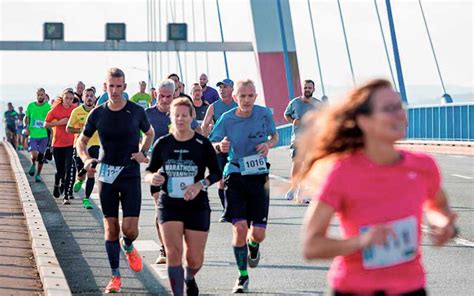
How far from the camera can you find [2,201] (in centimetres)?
1933

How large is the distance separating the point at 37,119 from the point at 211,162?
14.6 metres

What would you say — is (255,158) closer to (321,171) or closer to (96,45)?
(321,171)

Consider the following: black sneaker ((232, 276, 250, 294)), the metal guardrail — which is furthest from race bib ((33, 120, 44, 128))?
black sneaker ((232, 276, 250, 294))

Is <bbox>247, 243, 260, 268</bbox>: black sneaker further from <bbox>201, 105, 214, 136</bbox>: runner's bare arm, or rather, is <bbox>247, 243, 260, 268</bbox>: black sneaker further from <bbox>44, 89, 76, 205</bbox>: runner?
<bbox>44, 89, 76, 205</bbox>: runner

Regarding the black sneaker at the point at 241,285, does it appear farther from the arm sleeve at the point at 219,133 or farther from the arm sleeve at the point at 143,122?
the arm sleeve at the point at 143,122

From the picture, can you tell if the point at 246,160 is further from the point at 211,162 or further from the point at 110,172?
the point at 211,162

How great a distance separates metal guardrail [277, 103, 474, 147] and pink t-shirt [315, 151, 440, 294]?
86.7 feet

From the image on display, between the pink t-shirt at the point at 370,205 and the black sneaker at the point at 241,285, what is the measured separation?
204 inches

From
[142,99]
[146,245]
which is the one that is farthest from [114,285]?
[142,99]

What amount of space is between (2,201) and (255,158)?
956 centimetres

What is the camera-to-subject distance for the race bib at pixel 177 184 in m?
8.86

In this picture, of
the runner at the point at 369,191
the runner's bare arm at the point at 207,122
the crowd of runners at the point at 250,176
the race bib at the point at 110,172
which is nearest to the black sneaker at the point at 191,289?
the crowd of runners at the point at 250,176

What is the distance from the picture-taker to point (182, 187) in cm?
885

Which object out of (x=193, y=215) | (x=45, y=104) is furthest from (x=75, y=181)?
(x=193, y=215)
